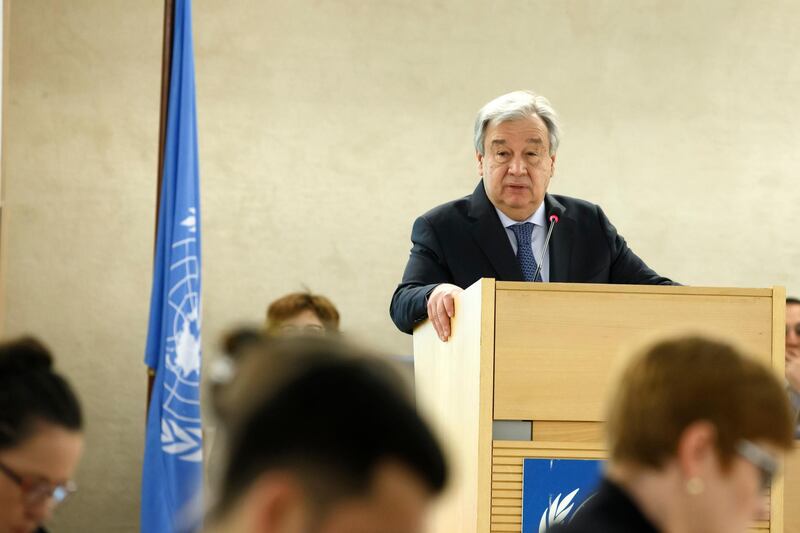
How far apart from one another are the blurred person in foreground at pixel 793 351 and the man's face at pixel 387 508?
3.41 m

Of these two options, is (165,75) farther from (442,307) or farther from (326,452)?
(326,452)

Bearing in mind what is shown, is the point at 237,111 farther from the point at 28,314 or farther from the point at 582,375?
the point at 582,375

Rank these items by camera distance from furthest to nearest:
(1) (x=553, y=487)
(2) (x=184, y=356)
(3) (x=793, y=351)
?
(2) (x=184, y=356) < (3) (x=793, y=351) < (1) (x=553, y=487)

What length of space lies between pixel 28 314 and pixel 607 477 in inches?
223

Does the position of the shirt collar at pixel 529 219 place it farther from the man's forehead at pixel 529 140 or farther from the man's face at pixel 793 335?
the man's face at pixel 793 335

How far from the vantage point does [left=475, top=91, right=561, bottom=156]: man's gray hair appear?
3762 millimetres

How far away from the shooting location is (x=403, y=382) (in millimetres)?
853

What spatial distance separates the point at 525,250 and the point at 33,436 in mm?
2345

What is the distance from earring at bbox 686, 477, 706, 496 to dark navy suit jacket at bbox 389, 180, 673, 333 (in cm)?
204

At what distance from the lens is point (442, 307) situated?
3207mm

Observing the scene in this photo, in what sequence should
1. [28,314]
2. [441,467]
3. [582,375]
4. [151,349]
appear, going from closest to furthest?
1. [441,467]
2. [582,375]
3. [151,349]
4. [28,314]

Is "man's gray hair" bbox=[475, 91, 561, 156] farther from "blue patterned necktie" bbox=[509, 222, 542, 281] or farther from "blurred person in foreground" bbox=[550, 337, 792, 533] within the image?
"blurred person in foreground" bbox=[550, 337, 792, 533]

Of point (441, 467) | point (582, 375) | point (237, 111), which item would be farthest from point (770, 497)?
point (237, 111)

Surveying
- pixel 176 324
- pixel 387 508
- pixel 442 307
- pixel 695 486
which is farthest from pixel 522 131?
pixel 387 508
